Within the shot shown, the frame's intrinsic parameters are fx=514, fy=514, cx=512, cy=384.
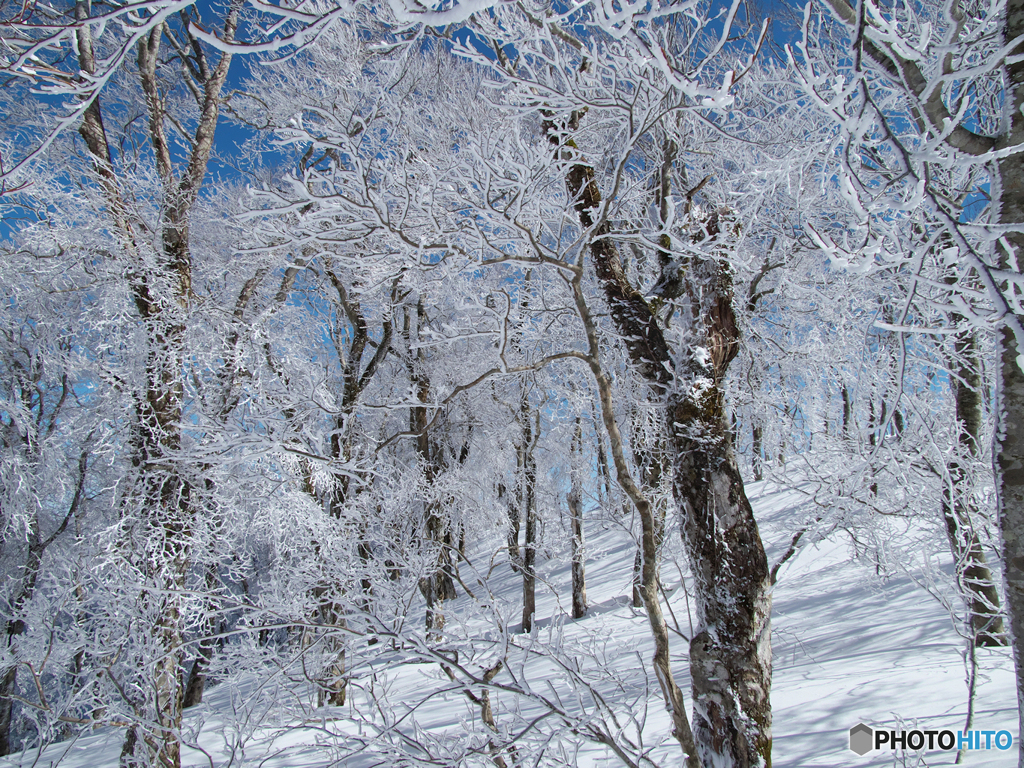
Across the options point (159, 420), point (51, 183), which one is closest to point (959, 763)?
point (159, 420)

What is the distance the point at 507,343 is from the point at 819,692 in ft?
13.0

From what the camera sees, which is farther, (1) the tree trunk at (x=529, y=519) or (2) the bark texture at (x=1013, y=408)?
(1) the tree trunk at (x=529, y=519)

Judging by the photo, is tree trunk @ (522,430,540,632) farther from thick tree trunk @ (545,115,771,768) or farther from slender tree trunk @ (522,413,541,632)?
thick tree trunk @ (545,115,771,768)

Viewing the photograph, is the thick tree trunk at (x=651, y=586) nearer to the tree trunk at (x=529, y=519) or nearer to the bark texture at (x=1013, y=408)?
the bark texture at (x=1013, y=408)

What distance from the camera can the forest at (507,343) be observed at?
1.53 m

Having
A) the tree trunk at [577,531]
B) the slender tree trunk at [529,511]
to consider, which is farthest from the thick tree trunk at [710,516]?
the slender tree trunk at [529,511]

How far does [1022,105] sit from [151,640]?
20.3 ft

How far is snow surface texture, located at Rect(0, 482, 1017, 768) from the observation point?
9.98ft

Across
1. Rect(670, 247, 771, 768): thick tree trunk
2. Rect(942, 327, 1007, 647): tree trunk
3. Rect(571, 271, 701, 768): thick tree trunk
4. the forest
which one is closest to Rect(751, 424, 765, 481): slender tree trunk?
the forest

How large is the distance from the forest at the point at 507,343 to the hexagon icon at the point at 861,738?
212mm

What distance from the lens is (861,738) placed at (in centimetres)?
328

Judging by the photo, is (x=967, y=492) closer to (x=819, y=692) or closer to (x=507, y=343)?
(x=819, y=692)

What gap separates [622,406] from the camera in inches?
309

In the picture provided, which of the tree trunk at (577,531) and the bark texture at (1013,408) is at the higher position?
the bark texture at (1013,408)
